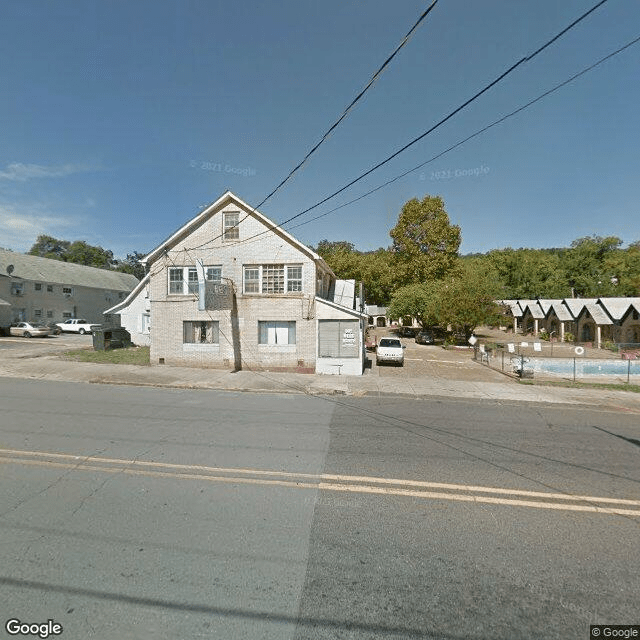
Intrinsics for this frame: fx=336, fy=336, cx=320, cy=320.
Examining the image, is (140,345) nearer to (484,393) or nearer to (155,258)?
(155,258)

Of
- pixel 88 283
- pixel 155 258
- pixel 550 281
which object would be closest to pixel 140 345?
pixel 155 258

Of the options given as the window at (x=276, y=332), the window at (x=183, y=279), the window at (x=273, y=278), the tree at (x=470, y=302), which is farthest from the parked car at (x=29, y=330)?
the tree at (x=470, y=302)

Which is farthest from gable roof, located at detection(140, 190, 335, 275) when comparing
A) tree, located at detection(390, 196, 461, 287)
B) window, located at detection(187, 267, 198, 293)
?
A: tree, located at detection(390, 196, 461, 287)

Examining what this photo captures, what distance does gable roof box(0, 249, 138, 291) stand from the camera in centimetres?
3462

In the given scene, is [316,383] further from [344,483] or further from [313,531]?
[313,531]

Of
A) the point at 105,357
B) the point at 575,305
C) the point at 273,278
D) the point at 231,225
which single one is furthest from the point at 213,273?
the point at 575,305

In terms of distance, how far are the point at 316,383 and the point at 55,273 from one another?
39.8m

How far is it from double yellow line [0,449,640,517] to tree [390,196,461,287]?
1377 inches

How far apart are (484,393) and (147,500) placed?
11547mm

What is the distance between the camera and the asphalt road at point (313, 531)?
8.73 feet

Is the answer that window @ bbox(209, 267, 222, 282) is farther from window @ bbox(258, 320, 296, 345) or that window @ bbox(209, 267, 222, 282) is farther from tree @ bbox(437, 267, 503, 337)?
tree @ bbox(437, 267, 503, 337)

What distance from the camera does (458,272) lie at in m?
37.5

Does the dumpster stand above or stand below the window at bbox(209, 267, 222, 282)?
below

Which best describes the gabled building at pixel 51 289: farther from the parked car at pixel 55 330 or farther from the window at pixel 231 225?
the window at pixel 231 225
